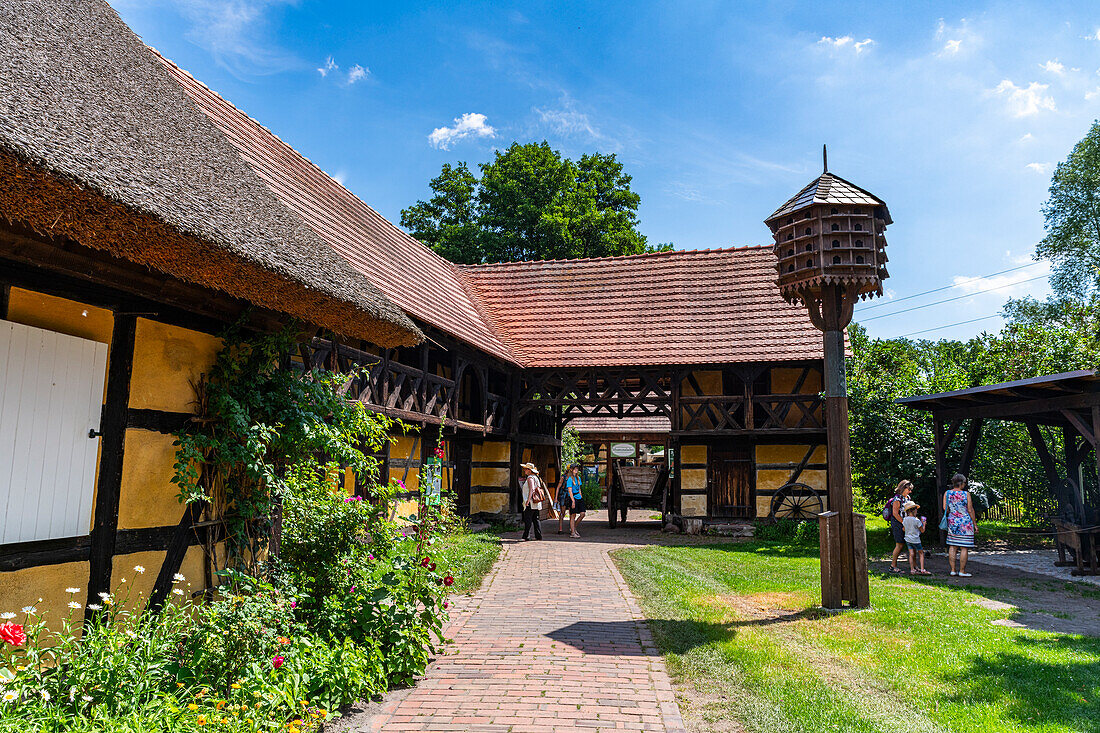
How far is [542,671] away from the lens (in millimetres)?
5035

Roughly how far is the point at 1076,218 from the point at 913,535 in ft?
82.4

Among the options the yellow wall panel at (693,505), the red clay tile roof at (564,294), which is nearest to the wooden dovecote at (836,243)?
the red clay tile roof at (564,294)

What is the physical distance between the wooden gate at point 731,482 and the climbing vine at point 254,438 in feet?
38.3

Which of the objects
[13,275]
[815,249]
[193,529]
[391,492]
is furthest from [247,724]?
[815,249]

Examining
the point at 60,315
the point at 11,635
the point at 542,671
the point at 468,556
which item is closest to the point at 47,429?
the point at 60,315

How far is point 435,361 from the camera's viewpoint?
13.2 meters

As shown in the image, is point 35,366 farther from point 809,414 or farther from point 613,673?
point 809,414

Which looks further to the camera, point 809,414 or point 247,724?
point 809,414

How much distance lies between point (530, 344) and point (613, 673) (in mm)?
11879

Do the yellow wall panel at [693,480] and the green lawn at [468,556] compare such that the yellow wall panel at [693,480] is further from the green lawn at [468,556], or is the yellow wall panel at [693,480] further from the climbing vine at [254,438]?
the climbing vine at [254,438]

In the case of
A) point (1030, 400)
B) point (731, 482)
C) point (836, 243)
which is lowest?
point (731, 482)

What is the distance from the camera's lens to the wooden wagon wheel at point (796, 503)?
15.0 meters

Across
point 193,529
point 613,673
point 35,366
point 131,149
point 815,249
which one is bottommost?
point 613,673

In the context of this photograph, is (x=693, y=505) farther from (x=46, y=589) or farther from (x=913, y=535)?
(x=46, y=589)
